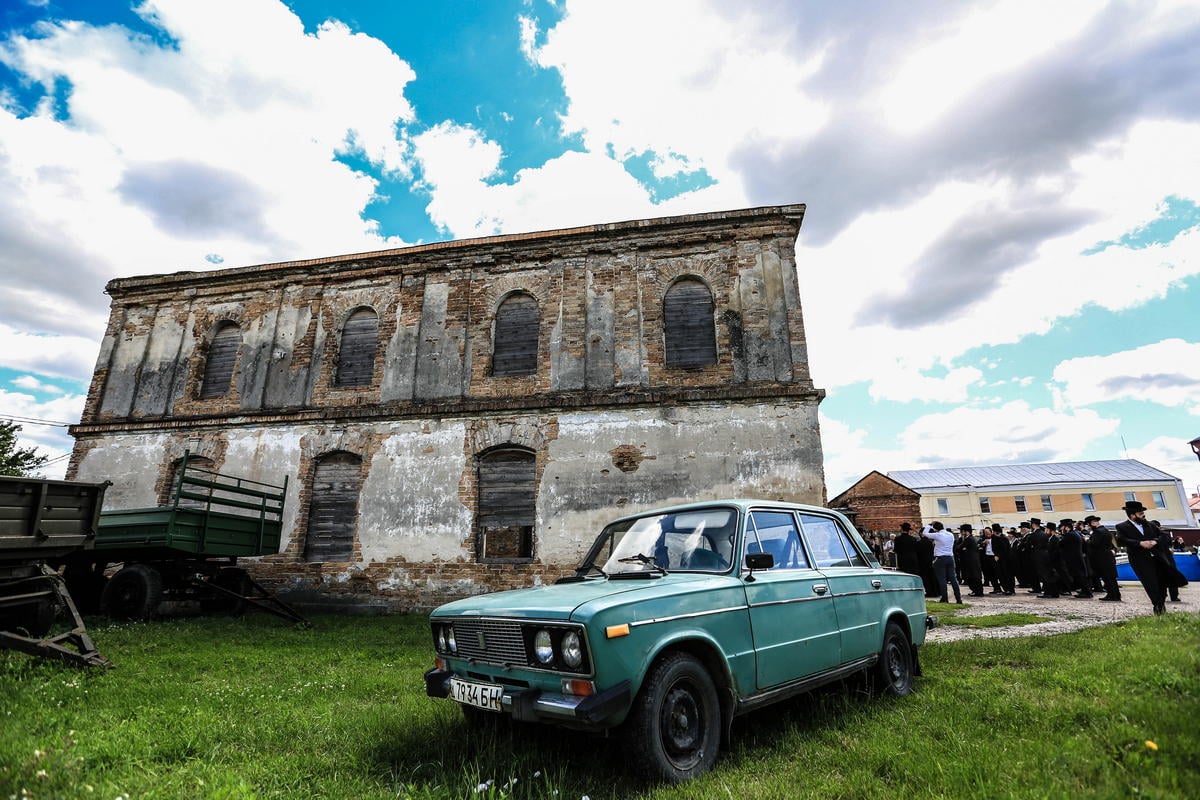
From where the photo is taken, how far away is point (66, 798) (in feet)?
8.65

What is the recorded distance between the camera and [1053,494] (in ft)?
136

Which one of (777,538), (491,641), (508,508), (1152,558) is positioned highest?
(508,508)

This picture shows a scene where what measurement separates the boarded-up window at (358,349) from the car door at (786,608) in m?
10.7

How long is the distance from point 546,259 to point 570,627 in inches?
418

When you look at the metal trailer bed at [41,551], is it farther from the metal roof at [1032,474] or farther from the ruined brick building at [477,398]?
the metal roof at [1032,474]

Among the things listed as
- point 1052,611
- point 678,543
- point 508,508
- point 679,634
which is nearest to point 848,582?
point 678,543

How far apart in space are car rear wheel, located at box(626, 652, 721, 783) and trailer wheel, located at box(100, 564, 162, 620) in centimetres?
964

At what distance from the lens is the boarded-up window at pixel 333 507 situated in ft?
37.6

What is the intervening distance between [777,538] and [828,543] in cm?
74

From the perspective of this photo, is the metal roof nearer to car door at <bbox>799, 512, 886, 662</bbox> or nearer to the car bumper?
car door at <bbox>799, 512, 886, 662</bbox>

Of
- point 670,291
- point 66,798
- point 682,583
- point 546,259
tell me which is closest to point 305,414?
point 546,259

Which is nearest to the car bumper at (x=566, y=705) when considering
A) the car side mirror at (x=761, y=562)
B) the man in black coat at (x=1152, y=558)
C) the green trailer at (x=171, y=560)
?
the car side mirror at (x=761, y=562)

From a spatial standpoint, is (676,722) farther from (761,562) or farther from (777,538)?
(777,538)

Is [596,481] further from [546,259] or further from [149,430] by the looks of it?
[149,430]
